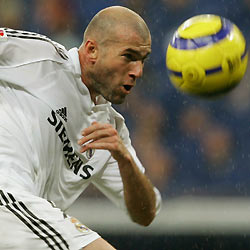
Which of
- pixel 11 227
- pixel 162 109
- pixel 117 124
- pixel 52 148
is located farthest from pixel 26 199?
pixel 162 109

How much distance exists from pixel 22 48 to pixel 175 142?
11.1 feet

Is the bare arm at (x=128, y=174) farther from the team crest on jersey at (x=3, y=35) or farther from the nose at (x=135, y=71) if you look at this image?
the team crest on jersey at (x=3, y=35)

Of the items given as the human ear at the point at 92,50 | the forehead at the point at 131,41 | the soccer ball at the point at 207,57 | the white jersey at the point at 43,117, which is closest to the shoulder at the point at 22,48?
the white jersey at the point at 43,117

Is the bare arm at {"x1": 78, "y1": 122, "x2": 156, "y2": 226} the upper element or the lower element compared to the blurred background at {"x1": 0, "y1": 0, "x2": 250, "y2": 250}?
upper

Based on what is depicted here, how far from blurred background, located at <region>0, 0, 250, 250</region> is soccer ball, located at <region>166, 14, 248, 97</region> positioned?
9.00 feet

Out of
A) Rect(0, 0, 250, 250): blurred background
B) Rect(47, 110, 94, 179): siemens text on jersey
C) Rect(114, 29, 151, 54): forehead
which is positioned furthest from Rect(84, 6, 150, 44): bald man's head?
Rect(0, 0, 250, 250): blurred background

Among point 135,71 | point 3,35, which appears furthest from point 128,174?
point 3,35

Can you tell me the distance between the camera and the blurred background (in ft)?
20.3

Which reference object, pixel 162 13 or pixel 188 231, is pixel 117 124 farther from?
pixel 162 13

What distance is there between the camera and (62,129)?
359 cm

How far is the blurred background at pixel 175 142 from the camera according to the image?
6.18m

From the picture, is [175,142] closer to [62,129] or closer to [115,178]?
[115,178]

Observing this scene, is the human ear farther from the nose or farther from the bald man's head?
the nose

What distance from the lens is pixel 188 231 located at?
6156 mm
